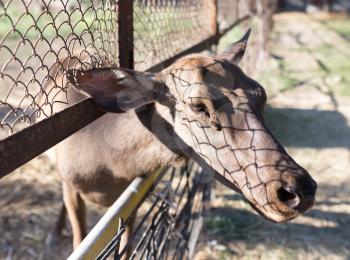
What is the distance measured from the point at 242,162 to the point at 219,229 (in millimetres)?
2297

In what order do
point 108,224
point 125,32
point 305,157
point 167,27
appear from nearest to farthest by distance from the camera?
point 108,224
point 125,32
point 167,27
point 305,157

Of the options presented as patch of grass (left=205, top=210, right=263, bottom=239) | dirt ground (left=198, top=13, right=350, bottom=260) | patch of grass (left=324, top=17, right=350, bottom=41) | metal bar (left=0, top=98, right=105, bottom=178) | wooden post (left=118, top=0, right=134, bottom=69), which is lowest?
patch of grass (left=324, top=17, right=350, bottom=41)

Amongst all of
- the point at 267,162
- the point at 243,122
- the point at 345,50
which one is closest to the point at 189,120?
the point at 243,122

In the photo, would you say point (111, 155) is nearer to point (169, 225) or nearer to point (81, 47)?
point (169, 225)

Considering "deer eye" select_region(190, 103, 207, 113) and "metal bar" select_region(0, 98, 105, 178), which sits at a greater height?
"metal bar" select_region(0, 98, 105, 178)

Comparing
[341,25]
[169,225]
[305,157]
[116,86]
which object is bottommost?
[341,25]

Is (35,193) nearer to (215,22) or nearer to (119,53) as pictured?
(215,22)

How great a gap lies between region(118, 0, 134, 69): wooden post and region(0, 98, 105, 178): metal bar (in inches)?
16.2

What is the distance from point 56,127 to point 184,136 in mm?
874

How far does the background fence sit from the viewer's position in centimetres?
161

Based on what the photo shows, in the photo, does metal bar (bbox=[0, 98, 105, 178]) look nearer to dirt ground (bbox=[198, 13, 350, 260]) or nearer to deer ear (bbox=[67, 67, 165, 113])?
deer ear (bbox=[67, 67, 165, 113])

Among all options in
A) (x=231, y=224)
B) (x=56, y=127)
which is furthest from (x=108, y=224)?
(x=231, y=224)

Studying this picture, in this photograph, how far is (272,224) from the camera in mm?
4570

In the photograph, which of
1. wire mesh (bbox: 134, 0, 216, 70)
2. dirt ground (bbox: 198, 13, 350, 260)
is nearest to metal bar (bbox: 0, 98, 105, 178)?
wire mesh (bbox: 134, 0, 216, 70)
